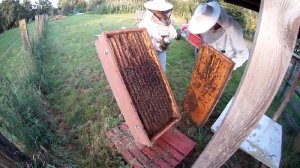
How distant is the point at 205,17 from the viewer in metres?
4.46

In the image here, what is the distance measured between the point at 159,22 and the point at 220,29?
122 cm

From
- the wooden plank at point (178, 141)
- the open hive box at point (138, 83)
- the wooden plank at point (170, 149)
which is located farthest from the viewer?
the wooden plank at point (178, 141)

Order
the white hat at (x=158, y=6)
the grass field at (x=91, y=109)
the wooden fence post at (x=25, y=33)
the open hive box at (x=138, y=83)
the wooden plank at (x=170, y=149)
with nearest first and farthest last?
the open hive box at (x=138, y=83)
the wooden plank at (x=170, y=149)
the grass field at (x=91, y=109)
the white hat at (x=158, y=6)
the wooden fence post at (x=25, y=33)

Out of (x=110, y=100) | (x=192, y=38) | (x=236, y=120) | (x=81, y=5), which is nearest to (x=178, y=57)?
(x=192, y=38)

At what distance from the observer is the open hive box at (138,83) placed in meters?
3.08

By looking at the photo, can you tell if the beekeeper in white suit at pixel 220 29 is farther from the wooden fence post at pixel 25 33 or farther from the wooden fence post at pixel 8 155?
the wooden fence post at pixel 25 33

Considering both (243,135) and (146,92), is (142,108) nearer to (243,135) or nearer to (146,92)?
(146,92)

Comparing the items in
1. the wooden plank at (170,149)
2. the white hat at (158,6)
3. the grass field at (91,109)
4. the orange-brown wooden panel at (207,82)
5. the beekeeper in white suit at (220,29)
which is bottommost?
the grass field at (91,109)

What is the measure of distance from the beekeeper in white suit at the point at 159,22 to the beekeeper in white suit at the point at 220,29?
526 mm

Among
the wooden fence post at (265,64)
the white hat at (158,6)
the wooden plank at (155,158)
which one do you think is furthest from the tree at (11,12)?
the wooden fence post at (265,64)

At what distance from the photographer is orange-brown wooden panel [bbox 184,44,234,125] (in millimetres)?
3695

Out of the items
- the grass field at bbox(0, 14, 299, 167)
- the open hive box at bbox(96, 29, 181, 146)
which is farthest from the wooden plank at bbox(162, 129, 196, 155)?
the grass field at bbox(0, 14, 299, 167)

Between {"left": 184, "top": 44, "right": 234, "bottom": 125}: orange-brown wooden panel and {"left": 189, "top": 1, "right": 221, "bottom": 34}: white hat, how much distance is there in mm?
554

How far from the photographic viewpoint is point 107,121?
4.22m
